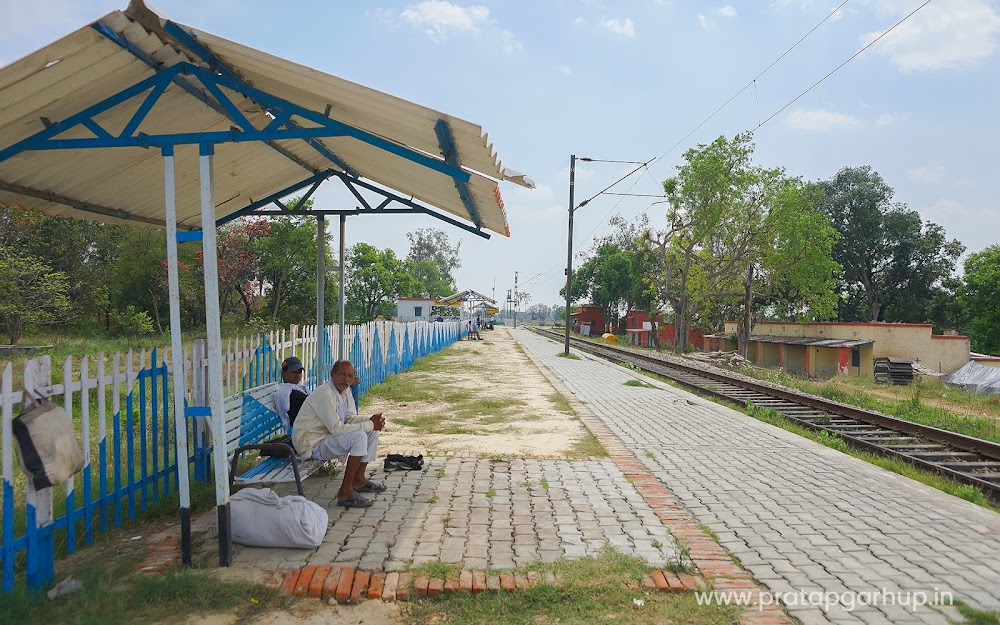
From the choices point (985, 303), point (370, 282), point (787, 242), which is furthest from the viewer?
point (370, 282)

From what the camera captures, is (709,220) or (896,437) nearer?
(896,437)

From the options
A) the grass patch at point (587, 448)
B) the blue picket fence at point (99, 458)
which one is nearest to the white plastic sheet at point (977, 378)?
the grass patch at point (587, 448)

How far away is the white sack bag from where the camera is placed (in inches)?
165

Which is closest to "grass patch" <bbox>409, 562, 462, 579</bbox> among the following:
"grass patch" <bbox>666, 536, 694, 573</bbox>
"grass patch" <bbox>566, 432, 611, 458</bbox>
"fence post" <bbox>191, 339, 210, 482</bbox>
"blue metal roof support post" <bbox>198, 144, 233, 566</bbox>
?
"blue metal roof support post" <bbox>198, 144, 233, 566</bbox>

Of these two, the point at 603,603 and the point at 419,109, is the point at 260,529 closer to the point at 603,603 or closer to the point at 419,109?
the point at 603,603

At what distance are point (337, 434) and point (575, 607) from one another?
251cm

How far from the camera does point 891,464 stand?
293 inches

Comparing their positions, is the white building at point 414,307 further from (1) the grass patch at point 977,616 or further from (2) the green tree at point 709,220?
(1) the grass patch at point 977,616

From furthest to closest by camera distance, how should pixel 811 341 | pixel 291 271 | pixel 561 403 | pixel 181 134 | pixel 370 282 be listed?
pixel 370 282 < pixel 291 271 < pixel 811 341 < pixel 561 403 < pixel 181 134

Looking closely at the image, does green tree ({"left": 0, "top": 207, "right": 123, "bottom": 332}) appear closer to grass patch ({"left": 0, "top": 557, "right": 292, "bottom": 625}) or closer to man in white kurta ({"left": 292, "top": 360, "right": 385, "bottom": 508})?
man in white kurta ({"left": 292, "top": 360, "right": 385, "bottom": 508})

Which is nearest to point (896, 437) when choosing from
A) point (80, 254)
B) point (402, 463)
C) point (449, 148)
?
point (402, 463)

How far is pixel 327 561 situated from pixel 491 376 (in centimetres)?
1227

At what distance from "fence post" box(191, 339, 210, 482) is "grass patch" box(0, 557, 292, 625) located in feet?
5.26

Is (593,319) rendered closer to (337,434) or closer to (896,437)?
(896,437)
